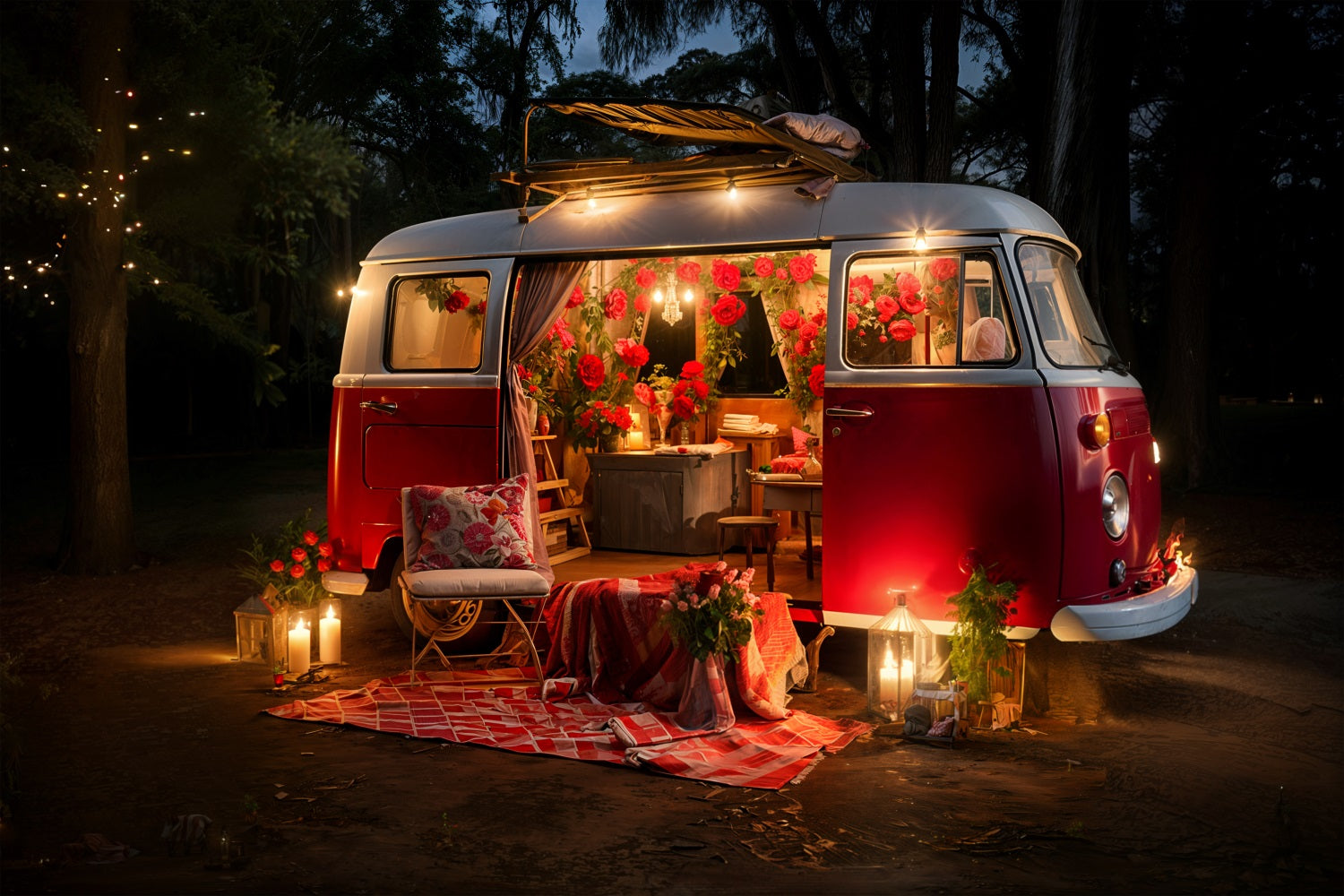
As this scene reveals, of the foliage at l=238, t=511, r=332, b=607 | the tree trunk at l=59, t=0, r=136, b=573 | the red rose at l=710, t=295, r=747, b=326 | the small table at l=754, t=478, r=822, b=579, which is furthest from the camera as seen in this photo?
the tree trunk at l=59, t=0, r=136, b=573

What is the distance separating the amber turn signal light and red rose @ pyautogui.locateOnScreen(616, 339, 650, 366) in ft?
13.5

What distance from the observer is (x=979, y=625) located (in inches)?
228

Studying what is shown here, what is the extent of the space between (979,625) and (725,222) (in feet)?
8.93

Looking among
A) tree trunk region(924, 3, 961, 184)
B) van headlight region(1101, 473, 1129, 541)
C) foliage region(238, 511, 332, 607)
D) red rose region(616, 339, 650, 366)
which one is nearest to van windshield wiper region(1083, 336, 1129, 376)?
van headlight region(1101, 473, 1129, 541)

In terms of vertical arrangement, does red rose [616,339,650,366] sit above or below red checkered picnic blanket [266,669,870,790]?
above

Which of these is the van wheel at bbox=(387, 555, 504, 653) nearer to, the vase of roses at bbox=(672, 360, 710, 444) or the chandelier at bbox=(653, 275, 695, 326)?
the vase of roses at bbox=(672, 360, 710, 444)

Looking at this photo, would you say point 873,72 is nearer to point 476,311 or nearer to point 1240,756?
point 476,311

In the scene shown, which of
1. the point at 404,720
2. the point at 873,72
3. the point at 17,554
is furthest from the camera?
the point at 873,72

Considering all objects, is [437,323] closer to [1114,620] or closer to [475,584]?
[475,584]

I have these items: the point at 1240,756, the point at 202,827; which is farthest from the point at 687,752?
the point at 1240,756

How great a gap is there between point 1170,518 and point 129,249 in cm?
1111

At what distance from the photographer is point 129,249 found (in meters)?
10.7

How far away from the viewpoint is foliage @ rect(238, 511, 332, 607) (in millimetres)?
7227

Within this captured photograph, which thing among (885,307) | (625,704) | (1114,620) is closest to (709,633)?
(625,704)
